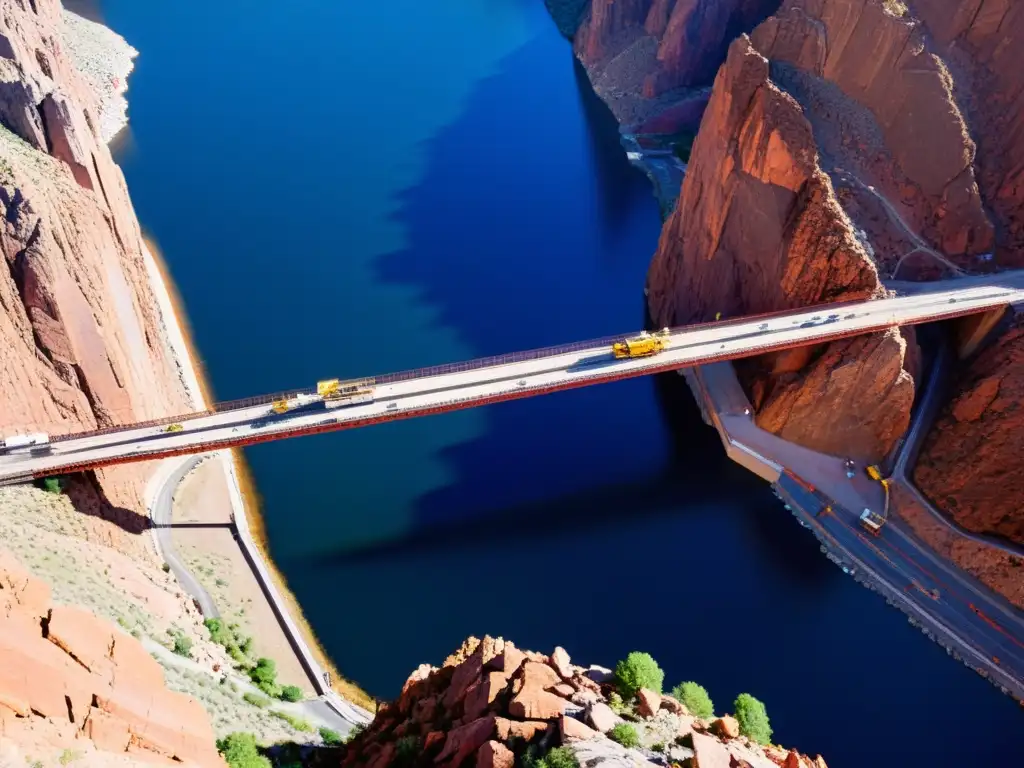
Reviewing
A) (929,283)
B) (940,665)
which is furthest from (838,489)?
(929,283)

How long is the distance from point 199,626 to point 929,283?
55.0 meters

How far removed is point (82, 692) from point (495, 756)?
13.6 metres

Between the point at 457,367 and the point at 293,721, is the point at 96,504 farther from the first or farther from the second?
the point at 457,367

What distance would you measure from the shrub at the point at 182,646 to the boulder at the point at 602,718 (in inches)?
854

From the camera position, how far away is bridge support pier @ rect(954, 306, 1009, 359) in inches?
2143

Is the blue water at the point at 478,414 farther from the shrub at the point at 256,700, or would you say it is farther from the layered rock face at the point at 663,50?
the shrub at the point at 256,700

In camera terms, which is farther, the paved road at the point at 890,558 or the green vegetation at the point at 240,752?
the paved road at the point at 890,558

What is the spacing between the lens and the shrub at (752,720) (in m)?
32.7

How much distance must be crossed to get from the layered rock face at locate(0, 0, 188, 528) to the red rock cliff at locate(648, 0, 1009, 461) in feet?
146

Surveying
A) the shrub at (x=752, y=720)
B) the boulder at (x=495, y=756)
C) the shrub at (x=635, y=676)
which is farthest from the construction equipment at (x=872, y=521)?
the boulder at (x=495, y=756)

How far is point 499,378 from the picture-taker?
51188mm

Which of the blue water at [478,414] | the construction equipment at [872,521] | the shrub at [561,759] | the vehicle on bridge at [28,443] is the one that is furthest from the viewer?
the construction equipment at [872,521]

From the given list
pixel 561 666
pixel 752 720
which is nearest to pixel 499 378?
pixel 561 666

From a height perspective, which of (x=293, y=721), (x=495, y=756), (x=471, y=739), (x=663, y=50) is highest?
(x=663, y=50)
